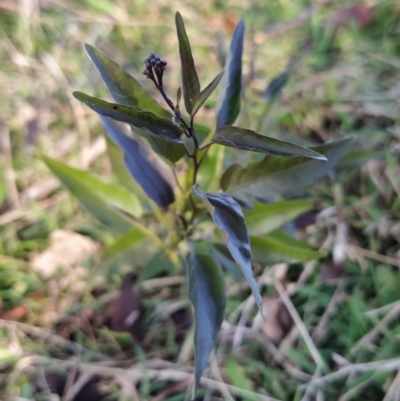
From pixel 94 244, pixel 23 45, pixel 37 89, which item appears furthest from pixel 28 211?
pixel 23 45

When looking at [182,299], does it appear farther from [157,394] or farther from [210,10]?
[210,10]

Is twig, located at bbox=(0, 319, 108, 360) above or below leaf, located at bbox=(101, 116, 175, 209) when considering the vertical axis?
below

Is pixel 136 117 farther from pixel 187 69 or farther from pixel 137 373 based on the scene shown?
pixel 137 373

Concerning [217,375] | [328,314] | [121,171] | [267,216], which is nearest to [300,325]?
[328,314]

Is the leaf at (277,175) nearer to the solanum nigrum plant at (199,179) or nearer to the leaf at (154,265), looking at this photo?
the solanum nigrum plant at (199,179)

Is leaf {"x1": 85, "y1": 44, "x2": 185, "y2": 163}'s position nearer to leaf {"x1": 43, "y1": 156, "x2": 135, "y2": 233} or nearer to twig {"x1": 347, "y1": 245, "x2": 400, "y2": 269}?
leaf {"x1": 43, "y1": 156, "x2": 135, "y2": 233}

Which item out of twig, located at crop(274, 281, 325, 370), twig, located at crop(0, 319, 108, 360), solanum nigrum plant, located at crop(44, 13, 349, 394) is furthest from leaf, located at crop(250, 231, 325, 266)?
twig, located at crop(0, 319, 108, 360)
